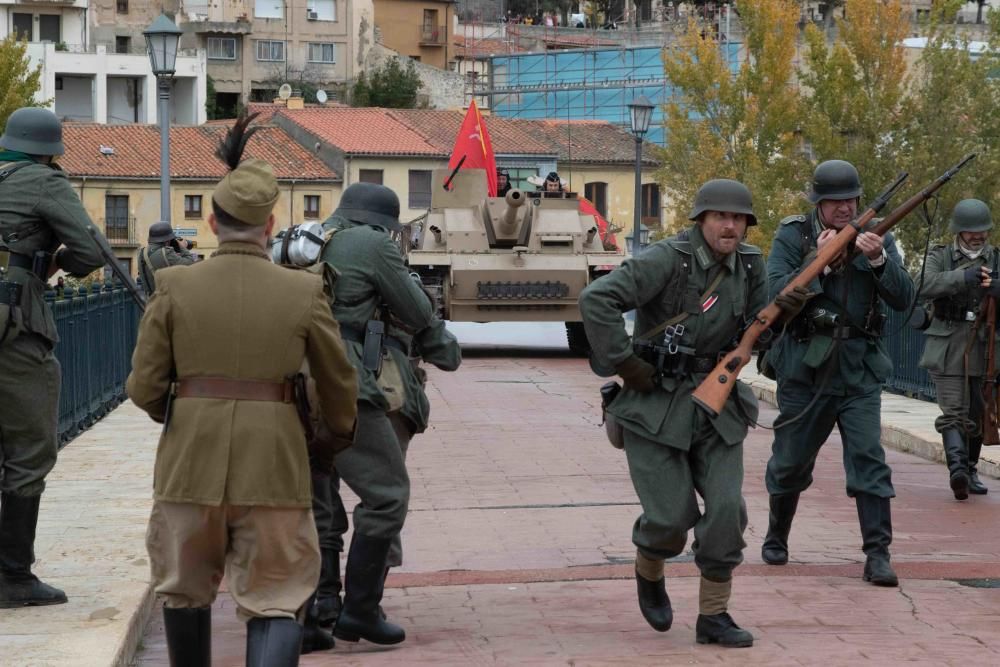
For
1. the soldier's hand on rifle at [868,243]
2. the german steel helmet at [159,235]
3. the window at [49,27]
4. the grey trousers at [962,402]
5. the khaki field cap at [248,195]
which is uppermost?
the window at [49,27]

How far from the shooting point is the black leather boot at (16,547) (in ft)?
25.0

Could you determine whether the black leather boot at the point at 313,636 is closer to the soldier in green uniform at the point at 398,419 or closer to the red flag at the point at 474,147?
the soldier in green uniform at the point at 398,419

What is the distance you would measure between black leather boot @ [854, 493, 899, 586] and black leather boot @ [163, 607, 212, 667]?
3953mm

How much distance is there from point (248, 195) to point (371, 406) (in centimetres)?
182

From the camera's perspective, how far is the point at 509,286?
26.4 metres

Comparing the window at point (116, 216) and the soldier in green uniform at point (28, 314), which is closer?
the soldier in green uniform at point (28, 314)

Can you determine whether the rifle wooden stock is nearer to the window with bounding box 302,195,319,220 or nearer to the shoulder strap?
the shoulder strap

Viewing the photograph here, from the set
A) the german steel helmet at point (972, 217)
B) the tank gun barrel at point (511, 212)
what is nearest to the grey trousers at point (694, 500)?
the german steel helmet at point (972, 217)

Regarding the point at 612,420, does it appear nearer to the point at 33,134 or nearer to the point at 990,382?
the point at 33,134

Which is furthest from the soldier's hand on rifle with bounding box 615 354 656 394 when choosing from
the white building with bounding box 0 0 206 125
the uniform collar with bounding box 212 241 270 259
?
the white building with bounding box 0 0 206 125

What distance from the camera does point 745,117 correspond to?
39469 mm

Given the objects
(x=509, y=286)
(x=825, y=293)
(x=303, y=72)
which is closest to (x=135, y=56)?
(x=303, y=72)

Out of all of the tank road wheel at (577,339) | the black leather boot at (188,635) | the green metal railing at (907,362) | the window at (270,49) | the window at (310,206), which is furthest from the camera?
the window at (270,49)

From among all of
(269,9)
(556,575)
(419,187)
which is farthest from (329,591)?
(269,9)
